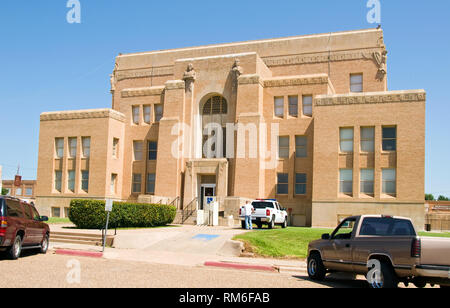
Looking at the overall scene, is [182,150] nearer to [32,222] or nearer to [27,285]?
[32,222]

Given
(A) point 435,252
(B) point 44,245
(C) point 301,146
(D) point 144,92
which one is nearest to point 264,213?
(C) point 301,146

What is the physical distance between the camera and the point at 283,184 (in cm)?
3891

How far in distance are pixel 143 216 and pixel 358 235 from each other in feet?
61.5

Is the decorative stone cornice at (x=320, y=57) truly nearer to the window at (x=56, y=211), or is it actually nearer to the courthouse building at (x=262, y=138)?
the courthouse building at (x=262, y=138)

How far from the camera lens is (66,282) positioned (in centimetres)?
1172

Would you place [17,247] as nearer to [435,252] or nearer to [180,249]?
[180,249]

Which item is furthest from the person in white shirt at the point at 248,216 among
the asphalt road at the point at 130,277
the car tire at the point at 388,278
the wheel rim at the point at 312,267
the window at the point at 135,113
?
the window at the point at 135,113

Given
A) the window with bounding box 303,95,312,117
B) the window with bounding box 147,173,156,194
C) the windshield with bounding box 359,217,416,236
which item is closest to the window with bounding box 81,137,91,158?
the window with bounding box 147,173,156,194

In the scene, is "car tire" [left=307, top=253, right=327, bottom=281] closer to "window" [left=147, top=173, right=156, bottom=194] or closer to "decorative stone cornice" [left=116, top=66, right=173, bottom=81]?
"window" [left=147, top=173, right=156, bottom=194]

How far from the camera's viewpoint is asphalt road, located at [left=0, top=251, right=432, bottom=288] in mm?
11859

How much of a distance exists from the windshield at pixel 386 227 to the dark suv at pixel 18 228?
33.9ft

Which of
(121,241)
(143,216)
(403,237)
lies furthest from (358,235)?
(143,216)

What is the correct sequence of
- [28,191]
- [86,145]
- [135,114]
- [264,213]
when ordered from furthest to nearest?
1. [28,191]
2. [135,114]
3. [86,145]
4. [264,213]

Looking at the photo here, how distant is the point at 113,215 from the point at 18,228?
11101 millimetres
